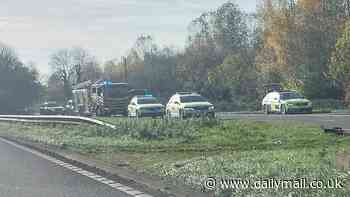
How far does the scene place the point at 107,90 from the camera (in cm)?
5503

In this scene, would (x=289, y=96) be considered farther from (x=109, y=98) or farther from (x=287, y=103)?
(x=109, y=98)

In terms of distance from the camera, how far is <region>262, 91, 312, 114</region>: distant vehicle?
43294 mm

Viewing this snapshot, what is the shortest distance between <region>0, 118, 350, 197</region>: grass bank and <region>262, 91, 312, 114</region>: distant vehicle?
16433 mm

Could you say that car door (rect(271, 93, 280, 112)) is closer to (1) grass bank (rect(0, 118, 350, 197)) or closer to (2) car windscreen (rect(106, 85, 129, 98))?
(2) car windscreen (rect(106, 85, 129, 98))

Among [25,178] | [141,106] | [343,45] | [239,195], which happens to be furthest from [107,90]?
[239,195]

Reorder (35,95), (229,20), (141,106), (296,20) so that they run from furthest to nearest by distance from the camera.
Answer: (35,95)
(229,20)
(296,20)
(141,106)

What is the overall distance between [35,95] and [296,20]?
62413 millimetres

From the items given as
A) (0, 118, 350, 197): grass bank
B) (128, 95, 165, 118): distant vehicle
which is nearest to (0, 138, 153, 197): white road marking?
(0, 118, 350, 197): grass bank

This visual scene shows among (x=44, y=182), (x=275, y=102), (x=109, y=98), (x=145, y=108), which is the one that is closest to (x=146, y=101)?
(x=145, y=108)

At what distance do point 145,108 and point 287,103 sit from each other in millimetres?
8769

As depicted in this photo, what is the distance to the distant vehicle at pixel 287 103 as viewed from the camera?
43294mm

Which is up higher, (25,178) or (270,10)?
(270,10)

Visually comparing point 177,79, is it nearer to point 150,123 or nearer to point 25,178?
point 150,123

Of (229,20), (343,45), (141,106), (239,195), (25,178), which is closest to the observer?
(239,195)
